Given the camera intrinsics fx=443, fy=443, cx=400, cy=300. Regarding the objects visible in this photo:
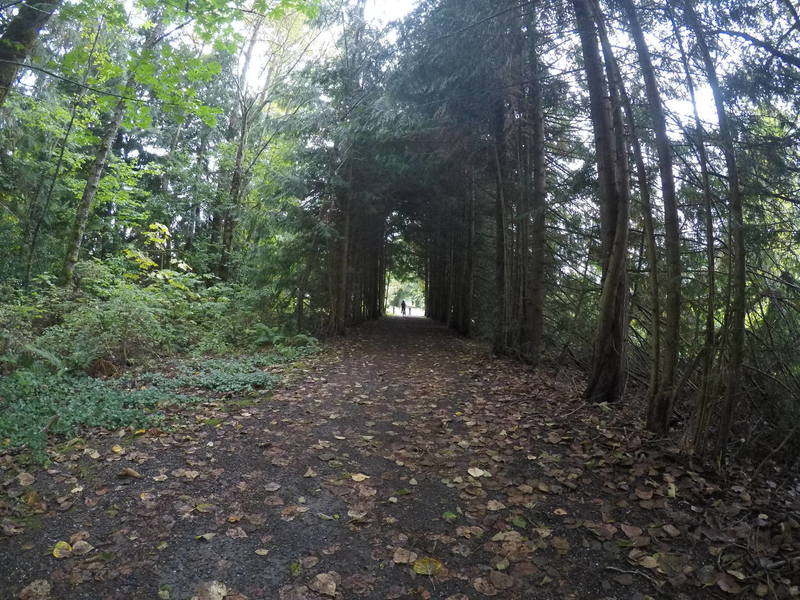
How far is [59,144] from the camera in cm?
1284

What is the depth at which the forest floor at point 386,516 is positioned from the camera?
273 centimetres

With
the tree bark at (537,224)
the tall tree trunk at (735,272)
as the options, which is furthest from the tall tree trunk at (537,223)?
the tall tree trunk at (735,272)

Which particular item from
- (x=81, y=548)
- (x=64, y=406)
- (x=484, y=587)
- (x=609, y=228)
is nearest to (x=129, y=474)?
(x=81, y=548)

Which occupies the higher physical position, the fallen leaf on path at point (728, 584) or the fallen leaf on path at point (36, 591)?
the fallen leaf on path at point (728, 584)

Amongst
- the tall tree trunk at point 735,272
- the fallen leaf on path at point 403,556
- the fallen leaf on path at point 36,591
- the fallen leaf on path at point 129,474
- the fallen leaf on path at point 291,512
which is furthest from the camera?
the tall tree trunk at point 735,272

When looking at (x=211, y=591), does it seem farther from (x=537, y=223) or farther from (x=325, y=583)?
(x=537, y=223)

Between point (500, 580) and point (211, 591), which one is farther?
point (500, 580)

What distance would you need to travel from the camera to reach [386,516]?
3506mm

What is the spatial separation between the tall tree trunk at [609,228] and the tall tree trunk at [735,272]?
6.36 feet

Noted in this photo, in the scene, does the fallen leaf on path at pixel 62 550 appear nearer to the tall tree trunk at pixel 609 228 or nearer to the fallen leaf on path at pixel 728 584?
the fallen leaf on path at pixel 728 584

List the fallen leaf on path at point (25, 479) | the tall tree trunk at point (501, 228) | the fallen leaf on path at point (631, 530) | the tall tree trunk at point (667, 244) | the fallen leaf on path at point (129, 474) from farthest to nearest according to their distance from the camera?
the tall tree trunk at point (501, 228), the tall tree trunk at point (667, 244), the fallen leaf on path at point (129, 474), the fallen leaf on path at point (25, 479), the fallen leaf on path at point (631, 530)

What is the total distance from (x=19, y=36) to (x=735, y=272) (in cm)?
783

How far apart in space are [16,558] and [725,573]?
447 centimetres

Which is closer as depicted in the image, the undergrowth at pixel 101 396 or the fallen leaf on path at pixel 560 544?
the fallen leaf on path at pixel 560 544
